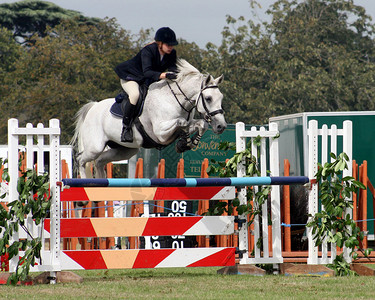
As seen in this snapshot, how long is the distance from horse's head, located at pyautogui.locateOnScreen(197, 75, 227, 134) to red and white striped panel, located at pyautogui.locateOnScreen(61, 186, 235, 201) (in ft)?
1.91

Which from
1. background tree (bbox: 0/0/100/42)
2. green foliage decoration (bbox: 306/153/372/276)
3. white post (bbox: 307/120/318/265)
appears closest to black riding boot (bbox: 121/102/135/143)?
white post (bbox: 307/120/318/265)

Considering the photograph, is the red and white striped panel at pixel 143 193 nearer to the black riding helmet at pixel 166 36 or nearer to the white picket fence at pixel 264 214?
the white picket fence at pixel 264 214

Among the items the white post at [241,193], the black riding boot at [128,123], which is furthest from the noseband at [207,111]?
the black riding boot at [128,123]

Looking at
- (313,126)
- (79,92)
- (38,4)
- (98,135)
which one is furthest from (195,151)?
(38,4)

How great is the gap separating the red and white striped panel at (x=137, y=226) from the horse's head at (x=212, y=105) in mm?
890

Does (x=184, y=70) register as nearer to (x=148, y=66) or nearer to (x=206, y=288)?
(x=148, y=66)

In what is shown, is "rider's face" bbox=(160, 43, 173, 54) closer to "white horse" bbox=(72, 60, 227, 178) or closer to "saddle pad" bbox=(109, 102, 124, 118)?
"white horse" bbox=(72, 60, 227, 178)

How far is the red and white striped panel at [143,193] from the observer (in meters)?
6.66

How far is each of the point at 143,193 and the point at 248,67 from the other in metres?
24.8

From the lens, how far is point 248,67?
31.0 metres

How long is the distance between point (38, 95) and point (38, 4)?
55.7 ft

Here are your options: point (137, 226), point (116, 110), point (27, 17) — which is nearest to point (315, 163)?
point (137, 226)

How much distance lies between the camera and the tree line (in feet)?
95.7

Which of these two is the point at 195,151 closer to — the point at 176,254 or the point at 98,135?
the point at 98,135
